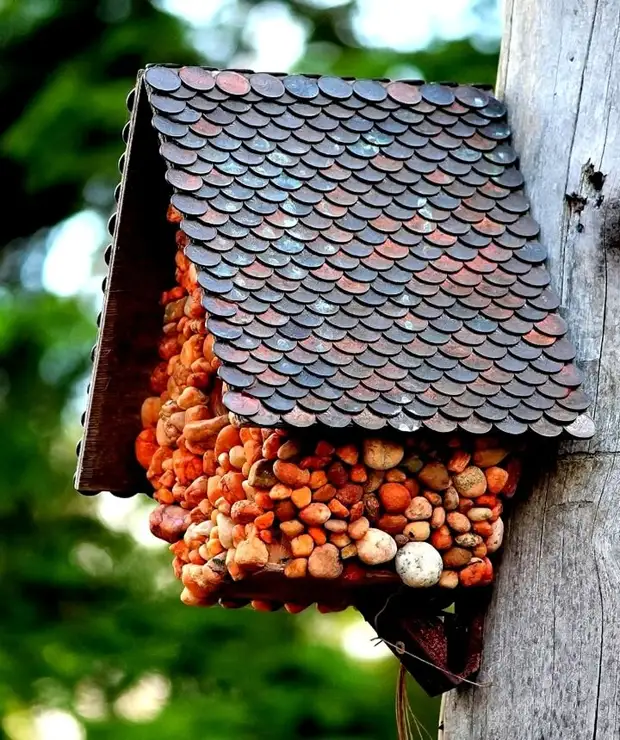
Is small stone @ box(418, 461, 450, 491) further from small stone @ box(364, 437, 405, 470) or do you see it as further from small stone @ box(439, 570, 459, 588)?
small stone @ box(439, 570, 459, 588)

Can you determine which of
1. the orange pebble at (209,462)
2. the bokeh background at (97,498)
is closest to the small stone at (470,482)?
the orange pebble at (209,462)

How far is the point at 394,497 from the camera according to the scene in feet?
7.73

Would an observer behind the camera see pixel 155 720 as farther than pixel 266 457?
Yes

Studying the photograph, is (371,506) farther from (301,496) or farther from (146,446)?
(146,446)

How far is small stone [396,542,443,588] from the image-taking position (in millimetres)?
2354

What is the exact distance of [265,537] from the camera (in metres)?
2.33

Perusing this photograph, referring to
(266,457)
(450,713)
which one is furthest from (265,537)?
(450,713)

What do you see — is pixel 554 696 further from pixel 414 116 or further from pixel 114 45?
pixel 114 45

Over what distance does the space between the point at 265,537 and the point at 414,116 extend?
0.99 meters

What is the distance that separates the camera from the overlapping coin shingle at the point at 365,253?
2330 millimetres

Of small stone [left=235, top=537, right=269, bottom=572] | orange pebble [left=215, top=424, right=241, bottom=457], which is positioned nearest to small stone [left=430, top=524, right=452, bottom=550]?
small stone [left=235, top=537, right=269, bottom=572]

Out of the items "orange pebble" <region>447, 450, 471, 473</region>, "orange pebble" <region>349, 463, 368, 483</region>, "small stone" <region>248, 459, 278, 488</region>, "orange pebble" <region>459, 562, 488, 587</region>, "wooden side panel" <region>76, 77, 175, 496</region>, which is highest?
"wooden side panel" <region>76, 77, 175, 496</region>

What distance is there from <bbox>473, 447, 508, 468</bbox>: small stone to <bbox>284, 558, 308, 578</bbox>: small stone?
1.23 feet

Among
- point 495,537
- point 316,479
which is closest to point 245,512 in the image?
point 316,479
